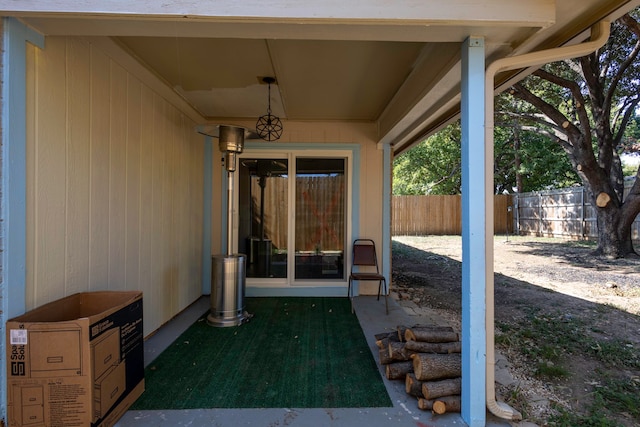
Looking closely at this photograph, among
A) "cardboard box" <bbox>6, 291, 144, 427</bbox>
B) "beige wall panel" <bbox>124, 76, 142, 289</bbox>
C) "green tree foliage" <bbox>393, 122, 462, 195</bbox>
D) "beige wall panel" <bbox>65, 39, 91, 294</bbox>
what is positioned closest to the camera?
"cardboard box" <bbox>6, 291, 144, 427</bbox>

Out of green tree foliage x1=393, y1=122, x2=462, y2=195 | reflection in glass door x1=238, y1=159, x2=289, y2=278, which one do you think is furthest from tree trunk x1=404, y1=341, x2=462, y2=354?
green tree foliage x1=393, y1=122, x2=462, y2=195

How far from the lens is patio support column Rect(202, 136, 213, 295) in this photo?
4223mm

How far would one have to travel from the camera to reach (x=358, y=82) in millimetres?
3057

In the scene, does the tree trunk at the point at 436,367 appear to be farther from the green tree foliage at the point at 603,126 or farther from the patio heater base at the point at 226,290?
the green tree foliage at the point at 603,126

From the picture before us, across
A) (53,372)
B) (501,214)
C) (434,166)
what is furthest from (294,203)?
(434,166)

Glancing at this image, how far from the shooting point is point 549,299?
4.27 metres

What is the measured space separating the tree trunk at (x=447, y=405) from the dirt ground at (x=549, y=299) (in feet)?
1.33

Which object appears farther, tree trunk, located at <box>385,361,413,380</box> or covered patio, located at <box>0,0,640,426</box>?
tree trunk, located at <box>385,361,413,380</box>

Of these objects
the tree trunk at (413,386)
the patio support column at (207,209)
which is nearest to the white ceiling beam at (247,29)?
the tree trunk at (413,386)

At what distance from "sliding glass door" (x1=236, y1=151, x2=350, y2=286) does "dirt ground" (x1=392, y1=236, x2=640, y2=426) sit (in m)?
1.25

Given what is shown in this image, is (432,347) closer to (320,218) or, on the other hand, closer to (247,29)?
(247,29)

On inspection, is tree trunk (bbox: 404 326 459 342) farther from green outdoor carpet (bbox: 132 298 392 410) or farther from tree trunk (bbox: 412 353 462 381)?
green outdoor carpet (bbox: 132 298 392 410)

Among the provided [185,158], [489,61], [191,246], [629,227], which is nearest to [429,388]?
[489,61]

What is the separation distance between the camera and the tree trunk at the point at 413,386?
78.0 inches
